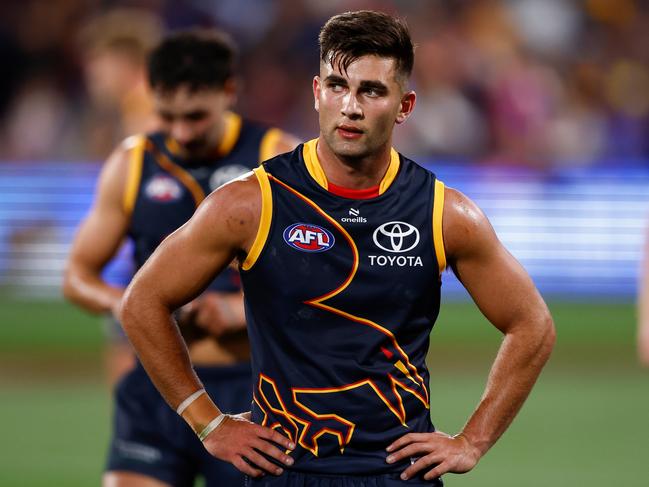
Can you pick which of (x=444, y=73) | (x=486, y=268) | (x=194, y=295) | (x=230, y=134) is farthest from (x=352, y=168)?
(x=444, y=73)

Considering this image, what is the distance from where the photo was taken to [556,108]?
52.1ft

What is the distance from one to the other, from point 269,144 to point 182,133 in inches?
15.4

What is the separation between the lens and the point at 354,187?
4160mm

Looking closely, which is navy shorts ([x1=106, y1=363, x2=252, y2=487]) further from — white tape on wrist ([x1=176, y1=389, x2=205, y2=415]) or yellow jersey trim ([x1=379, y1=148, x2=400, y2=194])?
yellow jersey trim ([x1=379, y1=148, x2=400, y2=194])

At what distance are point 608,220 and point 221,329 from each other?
31.1ft

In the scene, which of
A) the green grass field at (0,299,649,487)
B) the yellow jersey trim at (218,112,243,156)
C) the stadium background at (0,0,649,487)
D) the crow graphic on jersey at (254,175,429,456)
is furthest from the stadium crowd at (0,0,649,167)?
the crow graphic on jersey at (254,175,429,456)

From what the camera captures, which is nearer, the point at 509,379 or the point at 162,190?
the point at 509,379

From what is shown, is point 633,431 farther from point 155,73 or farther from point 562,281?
point 155,73

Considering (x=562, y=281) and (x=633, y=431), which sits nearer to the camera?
(x=633, y=431)

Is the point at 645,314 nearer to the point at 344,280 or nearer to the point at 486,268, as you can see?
the point at 486,268

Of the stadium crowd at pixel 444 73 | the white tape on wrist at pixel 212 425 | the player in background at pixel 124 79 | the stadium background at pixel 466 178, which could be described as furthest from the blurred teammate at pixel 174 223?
the stadium crowd at pixel 444 73

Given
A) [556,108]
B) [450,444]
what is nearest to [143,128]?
[450,444]

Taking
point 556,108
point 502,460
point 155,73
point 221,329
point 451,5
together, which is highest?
point 451,5

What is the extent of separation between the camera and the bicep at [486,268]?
4.09m
